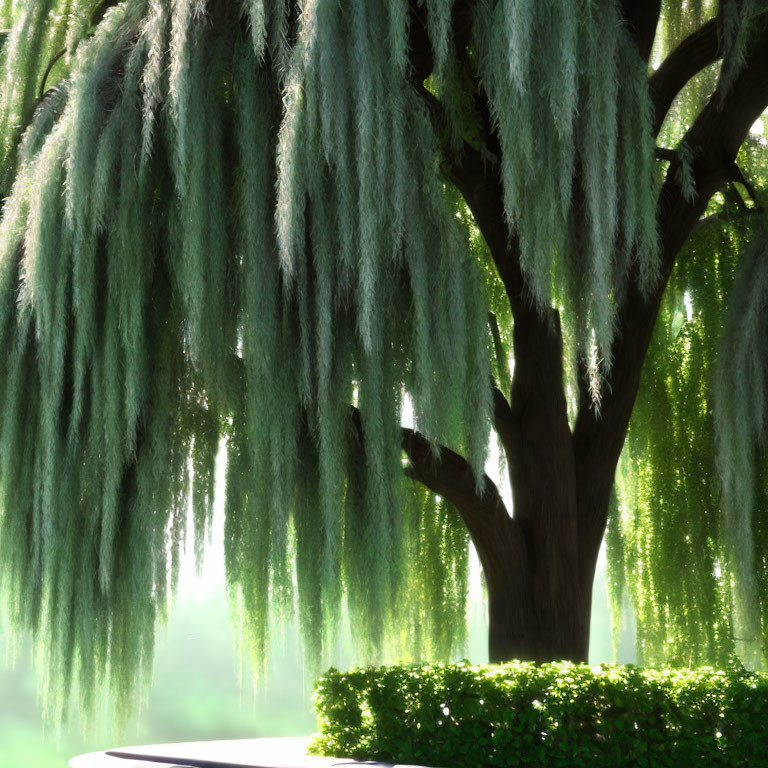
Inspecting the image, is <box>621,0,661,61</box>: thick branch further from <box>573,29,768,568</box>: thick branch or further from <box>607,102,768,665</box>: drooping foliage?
<box>607,102,768,665</box>: drooping foliage

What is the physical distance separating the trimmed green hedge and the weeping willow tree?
0.39 m

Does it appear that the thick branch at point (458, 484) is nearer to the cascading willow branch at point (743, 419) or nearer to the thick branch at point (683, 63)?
the cascading willow branch at point (743, 419)

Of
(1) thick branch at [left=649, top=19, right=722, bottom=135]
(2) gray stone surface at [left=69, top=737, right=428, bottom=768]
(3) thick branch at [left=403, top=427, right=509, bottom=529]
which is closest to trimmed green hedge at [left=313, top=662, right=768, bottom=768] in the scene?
(2) gray stone surface at [left=69, top=737, right=428, bottom=768]

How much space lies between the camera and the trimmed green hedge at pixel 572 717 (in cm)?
402

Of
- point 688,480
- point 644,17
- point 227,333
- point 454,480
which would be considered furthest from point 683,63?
point 227,333

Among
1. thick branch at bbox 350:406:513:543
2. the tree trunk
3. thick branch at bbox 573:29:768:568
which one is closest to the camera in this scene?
thick branch at bbox 350:406:513:543

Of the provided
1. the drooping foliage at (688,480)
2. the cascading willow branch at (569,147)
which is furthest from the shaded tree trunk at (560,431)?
the cascading willow branch at (569,147)

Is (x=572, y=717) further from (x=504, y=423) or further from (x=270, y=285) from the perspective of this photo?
(x=504, y=423)

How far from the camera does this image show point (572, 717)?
4.10 meters

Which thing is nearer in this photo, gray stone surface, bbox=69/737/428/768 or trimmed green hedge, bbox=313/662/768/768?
trimmed green hedge, bbox=313/662/768/768

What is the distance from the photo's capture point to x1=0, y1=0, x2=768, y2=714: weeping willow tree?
427 centimetres

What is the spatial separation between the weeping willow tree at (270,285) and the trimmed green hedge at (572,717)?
0.39 metres

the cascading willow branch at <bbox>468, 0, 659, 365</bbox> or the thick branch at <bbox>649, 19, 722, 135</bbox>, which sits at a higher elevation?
the thick branch at <bbox>649, 19, 722, 135</bbox>

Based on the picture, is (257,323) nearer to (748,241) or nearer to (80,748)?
(80,748)
